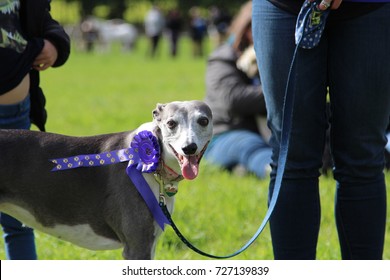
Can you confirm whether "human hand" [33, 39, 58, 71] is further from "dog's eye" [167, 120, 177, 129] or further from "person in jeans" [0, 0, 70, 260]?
"dog's eye" [167, 120, 177, 129]

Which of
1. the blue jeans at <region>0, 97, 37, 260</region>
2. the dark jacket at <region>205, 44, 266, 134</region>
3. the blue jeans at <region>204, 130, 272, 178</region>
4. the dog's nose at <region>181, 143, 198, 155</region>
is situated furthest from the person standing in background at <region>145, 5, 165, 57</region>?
the dog's nose at <region>181, 143, 198, 155</region>

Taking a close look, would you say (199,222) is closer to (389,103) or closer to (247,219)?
(247,219)

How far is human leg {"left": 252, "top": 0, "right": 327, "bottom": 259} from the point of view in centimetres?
312

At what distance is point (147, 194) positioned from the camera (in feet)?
9.64

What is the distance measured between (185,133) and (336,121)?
792 mm

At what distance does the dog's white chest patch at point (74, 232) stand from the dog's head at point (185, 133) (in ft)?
1.50

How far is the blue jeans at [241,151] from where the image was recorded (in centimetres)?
664

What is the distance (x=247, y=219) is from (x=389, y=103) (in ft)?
7.53

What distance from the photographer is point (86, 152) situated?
309 centimetres

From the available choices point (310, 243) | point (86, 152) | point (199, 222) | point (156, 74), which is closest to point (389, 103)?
point (310, 243)

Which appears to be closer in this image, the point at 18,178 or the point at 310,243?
the point at 18,178

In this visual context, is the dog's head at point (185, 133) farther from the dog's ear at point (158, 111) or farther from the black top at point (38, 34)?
the black top at point (38, 34)

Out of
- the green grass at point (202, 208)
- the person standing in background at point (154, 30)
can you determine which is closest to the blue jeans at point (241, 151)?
the green grass at point (202, 208)

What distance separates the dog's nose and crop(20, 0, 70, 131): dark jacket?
122cm
